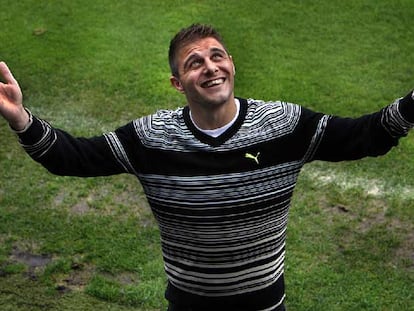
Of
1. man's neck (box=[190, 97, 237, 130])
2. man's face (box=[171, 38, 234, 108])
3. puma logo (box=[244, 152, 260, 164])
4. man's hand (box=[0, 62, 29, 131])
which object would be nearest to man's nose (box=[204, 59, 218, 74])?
man's face (box=[171, 38, 234, 108])

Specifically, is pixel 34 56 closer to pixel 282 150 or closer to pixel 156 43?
pixel 156 43

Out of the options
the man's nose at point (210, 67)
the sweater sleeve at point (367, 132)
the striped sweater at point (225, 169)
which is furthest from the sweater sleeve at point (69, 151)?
the sweater sleeve at point (367, 132)

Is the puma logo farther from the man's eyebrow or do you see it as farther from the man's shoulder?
the man's eyebrow

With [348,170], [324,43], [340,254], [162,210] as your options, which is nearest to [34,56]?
[324,43]

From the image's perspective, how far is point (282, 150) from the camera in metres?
3.09

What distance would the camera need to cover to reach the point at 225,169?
303cm

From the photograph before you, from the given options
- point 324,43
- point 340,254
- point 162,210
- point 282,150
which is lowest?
point 340,254

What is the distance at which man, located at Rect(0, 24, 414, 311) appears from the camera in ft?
9.95

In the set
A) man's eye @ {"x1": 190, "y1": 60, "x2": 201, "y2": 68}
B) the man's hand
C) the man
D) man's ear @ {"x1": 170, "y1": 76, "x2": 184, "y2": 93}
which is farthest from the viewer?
man's ear @ {"x1": 170, "y1": 76, "x2": 184, "y2": 93}

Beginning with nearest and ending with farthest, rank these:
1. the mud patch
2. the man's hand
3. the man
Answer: the man's hand, the man, the mud patch

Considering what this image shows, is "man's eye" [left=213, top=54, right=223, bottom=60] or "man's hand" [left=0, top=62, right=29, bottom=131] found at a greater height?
"man's eye" [left=213, top=54, right=223, bottom=60]

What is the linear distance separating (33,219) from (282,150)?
414 cm

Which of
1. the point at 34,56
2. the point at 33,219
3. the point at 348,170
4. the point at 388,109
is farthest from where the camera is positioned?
the point at 34,56

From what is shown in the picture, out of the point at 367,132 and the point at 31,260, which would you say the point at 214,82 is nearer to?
the point at 367,132
